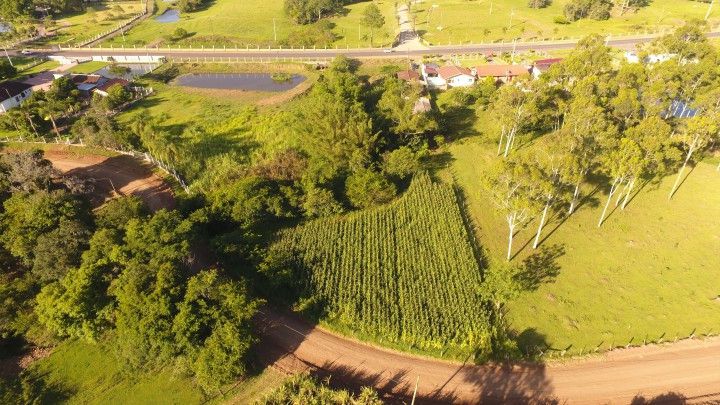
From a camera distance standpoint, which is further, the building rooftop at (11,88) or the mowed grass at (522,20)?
the mowed grass at (522,20)

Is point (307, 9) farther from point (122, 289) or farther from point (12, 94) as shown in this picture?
point (122, 289)

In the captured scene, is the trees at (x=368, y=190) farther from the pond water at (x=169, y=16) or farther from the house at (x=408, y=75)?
the pond water at (x=169, y=16)

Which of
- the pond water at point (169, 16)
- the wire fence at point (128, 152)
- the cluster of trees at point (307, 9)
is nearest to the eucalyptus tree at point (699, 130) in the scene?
the wire fence at point (128, 152)

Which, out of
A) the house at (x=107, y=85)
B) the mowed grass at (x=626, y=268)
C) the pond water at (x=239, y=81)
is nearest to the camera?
the mowed grass at (x=626, y=268)

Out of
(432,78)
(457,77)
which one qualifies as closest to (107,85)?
(432,78)

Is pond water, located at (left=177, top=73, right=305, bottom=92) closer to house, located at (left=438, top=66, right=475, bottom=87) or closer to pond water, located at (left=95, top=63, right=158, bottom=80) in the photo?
pond water, located at (left=95, top=63, right=158, bottom=80)

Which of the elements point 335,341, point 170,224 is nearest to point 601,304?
point 335,341
